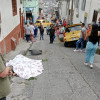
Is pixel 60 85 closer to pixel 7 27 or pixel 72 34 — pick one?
pixel 7 27

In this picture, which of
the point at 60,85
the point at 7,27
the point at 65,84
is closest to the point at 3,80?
the point at 60,85

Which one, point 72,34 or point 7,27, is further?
point 72,34

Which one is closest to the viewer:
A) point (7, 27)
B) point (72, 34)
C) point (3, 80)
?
point (3, 80)

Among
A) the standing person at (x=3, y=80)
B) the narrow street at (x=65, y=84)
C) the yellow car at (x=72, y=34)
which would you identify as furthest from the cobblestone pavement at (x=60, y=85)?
the yellow car at (x=72, y=34)

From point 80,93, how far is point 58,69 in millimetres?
1608

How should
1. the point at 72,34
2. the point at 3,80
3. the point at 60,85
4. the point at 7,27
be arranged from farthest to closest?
1. the point at 72,34
2. the point at 7,27
3. the point at 60,85
4. the point at 3,80

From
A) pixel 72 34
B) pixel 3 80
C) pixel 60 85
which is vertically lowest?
pixel 60 85

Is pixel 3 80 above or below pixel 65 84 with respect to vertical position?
above

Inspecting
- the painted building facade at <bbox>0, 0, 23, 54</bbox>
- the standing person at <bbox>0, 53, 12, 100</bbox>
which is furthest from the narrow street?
the painted building facade at <bbox>0, 0, 23, 54</bbox>

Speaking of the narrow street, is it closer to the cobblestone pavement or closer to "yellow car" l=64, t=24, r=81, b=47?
the cobblestone pavement

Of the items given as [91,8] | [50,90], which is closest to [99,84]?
[50,90]

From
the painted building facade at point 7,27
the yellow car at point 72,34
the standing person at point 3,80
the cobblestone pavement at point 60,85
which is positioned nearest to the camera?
the standing person at point 3,80

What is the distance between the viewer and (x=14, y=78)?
4133mm

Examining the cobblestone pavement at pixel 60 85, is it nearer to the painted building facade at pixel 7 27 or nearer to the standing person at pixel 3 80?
the standing person at pixel 3 80
